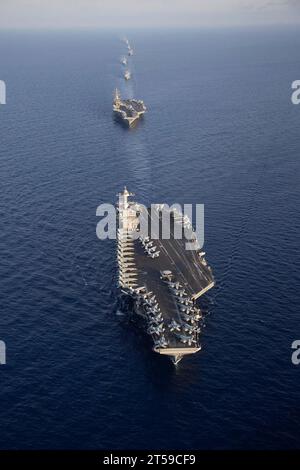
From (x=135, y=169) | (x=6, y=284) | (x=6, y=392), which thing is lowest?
(x=6, y=392)

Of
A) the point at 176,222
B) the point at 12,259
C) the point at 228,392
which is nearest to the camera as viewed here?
the point at 228,392

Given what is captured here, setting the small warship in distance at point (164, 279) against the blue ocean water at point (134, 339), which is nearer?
the blue ocean water at point (134, 339)

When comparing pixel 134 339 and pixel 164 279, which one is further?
pixel 164 279

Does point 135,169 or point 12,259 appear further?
point 135,169

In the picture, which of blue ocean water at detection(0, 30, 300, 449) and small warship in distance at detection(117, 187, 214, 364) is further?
small warship in distance at detection(117, 187, 214, 364)

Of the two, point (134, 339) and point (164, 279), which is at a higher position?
point (164, 279)

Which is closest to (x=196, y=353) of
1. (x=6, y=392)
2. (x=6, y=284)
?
(x=6, y=392)
